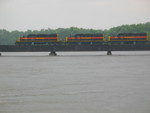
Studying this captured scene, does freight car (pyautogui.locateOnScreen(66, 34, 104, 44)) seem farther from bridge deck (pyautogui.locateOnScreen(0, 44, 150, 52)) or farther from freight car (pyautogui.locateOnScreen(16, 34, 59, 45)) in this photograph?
bridge deck (pyautogui.locateOnScreen(0, 44, 150, 52))

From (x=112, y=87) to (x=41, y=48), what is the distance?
88.1ft

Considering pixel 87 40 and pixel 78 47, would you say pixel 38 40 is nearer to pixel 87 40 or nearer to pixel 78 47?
pixel 87 40

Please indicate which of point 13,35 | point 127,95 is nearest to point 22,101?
point 127,95

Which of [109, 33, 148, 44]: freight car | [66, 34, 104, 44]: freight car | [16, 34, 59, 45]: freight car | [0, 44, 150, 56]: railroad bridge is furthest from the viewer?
[109, 33, 148, 44]: freight car

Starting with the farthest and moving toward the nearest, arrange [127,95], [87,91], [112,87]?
[112,87] < [87,91] < [127,95]

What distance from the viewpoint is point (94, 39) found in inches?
1882

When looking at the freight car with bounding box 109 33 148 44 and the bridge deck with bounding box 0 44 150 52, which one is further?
the freight car with bounding box 109 33 148 44

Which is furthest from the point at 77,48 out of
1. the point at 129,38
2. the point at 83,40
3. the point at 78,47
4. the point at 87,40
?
the point at 129,38

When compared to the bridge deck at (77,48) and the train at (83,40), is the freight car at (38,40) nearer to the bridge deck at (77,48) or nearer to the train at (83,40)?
the train at (83,40)

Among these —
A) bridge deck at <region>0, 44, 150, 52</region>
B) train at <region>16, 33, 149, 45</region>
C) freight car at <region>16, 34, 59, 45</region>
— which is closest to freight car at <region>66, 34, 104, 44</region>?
train at <region>16, 33, 149, 45</region>

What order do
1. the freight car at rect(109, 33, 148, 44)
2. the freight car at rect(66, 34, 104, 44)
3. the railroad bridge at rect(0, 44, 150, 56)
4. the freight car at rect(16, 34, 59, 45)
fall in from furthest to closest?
1. the freight car at rect(109, 33, 148, 44)
2. the freight car at rect(16, 34, 59, 45)
3. the freight car at rect(66, 34, 104, 44)
4. the railroad bridge at rect(0, 44, 150, 56)

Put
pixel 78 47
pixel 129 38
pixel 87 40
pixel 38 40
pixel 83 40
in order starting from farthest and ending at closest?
pixel 129 38 → pixel 38 40 → pixel 87 40 → pixel 83 40 → pixel 78 47

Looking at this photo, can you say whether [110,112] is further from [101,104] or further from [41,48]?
[41,48]

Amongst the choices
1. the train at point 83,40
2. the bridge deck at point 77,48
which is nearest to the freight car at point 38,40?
the train at point 83,40
